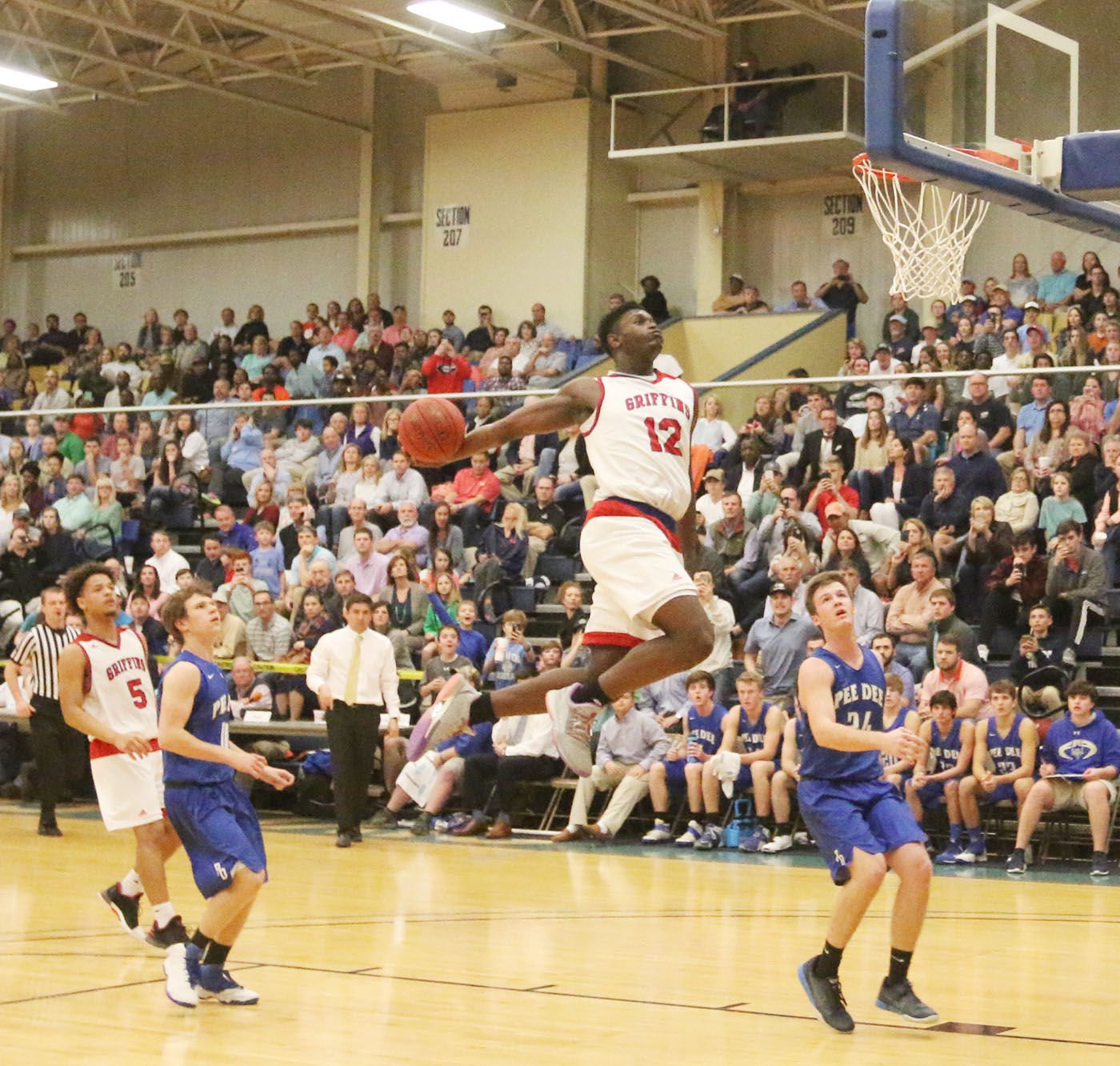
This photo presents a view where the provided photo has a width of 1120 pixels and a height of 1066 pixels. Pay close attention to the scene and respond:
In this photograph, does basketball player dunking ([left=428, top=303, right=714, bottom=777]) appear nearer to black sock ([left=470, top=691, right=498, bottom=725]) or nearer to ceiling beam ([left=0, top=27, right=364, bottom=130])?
black sock ([left=470, top=691, right=498, bottom=725])

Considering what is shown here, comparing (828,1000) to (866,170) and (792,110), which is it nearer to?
(866,170)

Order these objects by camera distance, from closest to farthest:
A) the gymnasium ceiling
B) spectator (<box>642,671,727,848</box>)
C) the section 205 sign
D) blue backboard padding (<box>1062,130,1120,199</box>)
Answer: blue backboard padding (<box>1062,130,1120,199</box>) < spectator (<box>642,671,727,848</box>) < the gymnasium ceiling < the section 205 sign

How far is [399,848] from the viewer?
40.9ft

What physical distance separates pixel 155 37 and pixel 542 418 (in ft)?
59.4

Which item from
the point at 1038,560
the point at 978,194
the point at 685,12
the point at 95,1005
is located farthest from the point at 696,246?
the point at 95,1005

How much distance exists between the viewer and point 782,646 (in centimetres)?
1272

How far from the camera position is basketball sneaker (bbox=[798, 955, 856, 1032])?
6.25 metres

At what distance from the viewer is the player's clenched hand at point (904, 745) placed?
5727 millimetres

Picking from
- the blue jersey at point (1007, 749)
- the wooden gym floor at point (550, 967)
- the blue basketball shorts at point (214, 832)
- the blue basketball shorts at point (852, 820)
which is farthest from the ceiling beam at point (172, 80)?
the blue basketball shorts at point (852, 820)

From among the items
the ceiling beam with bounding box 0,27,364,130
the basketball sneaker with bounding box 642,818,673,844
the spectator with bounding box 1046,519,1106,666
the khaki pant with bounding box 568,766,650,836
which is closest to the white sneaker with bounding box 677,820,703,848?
the basketball sneaker with bounding box 642,818,673,844

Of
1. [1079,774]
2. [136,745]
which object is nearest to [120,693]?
[136,745]

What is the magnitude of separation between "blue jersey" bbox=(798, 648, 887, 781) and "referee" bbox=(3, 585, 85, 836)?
26.6ft

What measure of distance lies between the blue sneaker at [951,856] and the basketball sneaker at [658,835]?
2.06 meters

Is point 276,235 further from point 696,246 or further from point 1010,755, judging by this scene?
point 1010,755
